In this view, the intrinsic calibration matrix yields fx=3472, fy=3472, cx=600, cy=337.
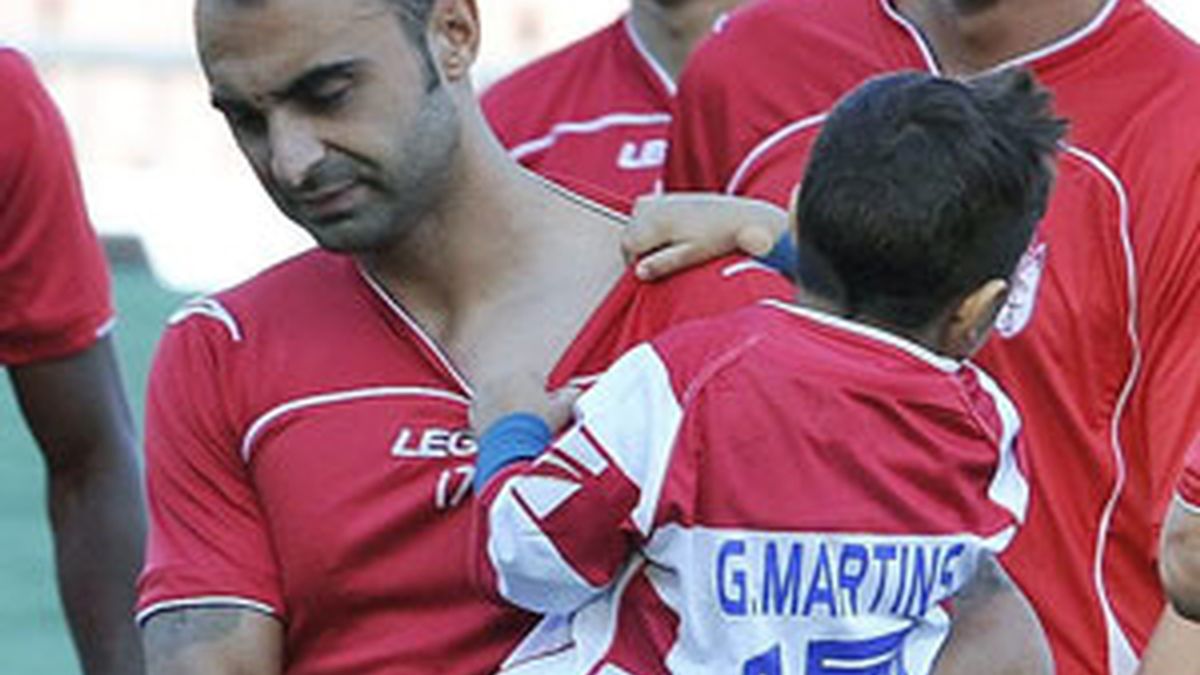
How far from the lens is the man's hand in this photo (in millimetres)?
3537

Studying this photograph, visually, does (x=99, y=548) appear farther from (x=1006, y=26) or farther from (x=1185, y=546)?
(x=1185, y=546)

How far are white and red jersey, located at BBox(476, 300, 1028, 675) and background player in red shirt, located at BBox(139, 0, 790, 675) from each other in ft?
0.86

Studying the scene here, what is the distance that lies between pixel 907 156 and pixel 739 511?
1.19 ft

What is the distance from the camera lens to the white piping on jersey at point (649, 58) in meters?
5.68

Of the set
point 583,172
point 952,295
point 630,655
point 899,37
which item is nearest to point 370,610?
point 630,655

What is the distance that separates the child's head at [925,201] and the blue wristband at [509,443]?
0.30 meters

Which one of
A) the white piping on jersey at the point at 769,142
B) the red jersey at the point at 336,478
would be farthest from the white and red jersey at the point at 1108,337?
the red jersey at the point at 336,478

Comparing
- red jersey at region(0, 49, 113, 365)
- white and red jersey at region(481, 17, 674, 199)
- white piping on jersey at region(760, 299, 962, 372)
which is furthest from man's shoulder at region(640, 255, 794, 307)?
white and red jersey at region(481, 17, 674, 199)

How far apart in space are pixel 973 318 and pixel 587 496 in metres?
0.41

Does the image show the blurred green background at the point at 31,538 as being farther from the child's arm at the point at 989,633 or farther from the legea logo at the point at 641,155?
the child's arm at the point at 989,633

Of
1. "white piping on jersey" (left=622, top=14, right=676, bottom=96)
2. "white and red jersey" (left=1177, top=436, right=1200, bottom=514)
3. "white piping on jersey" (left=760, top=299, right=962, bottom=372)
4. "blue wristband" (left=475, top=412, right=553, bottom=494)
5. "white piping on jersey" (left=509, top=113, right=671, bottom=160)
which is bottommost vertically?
"white piping on jersey" (left=509, top=113, right=671, bottom=160)

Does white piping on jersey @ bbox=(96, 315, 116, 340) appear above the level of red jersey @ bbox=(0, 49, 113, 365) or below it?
below

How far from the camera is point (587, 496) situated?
3.19 m

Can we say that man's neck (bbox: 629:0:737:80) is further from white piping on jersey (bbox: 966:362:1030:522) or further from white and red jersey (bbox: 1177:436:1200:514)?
white and red jersey (bbox: 1177:436:1200:514)
